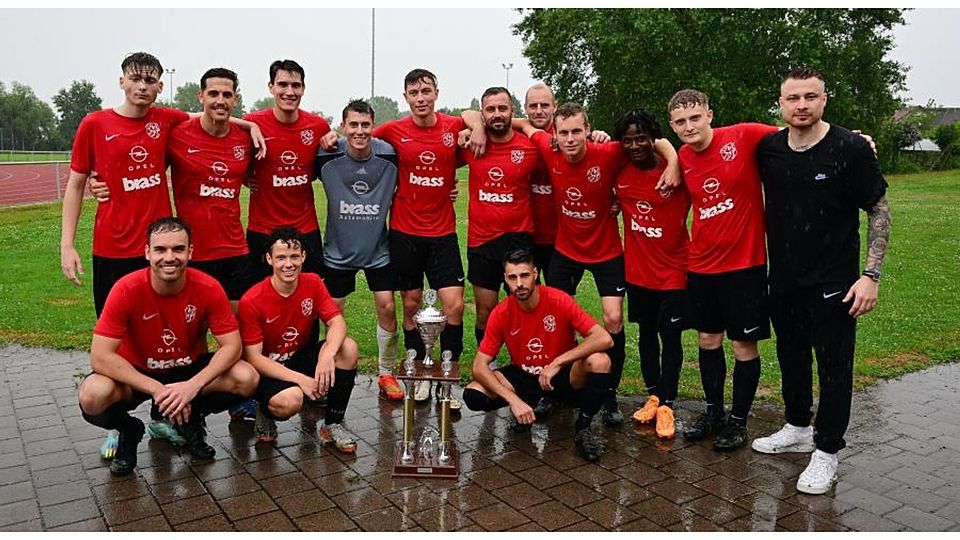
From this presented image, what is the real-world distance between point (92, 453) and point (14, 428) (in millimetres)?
906

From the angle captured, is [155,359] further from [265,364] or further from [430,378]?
[430,378]

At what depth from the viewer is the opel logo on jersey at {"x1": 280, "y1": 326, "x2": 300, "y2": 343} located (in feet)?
17.0

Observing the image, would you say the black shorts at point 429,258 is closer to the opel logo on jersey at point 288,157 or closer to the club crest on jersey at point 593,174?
the opel logo on jersey at point 288,157

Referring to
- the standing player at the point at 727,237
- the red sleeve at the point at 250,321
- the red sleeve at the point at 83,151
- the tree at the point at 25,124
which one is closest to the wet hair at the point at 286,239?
the red sleeve at the point at 250,321

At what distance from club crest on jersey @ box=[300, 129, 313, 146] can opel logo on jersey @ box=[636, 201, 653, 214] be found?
98.3 inches

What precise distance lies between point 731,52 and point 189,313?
26.3 meters

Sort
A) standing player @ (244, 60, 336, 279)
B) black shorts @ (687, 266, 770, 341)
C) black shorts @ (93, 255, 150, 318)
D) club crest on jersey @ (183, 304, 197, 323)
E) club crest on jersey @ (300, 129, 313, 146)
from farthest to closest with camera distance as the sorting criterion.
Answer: club crest on jersey @ (300, 129, 313, 146)
standing player @ (244, 60, 336, 279)
black shorts @ (93, 255, 150, 318)
black shorts @ (687, 266, 770, 341)
club crest on jersey @ (183, 304, 197, 323)

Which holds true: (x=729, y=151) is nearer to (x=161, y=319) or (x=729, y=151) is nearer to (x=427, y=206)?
(x=427, y=206)

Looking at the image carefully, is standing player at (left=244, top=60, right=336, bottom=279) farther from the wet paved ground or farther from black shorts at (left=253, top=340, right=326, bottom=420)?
the wet paved ground

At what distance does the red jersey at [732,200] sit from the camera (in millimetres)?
5000

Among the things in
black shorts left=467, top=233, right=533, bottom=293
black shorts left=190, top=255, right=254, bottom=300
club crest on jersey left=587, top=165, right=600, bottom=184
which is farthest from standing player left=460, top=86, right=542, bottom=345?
black shorts left=190, top=255, right=254, bottom=300

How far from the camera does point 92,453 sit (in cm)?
500

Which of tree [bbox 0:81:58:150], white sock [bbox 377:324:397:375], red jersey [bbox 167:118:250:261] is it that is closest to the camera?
red jersey [bbox 167:118:250:261]

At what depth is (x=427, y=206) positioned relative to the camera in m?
6.11
